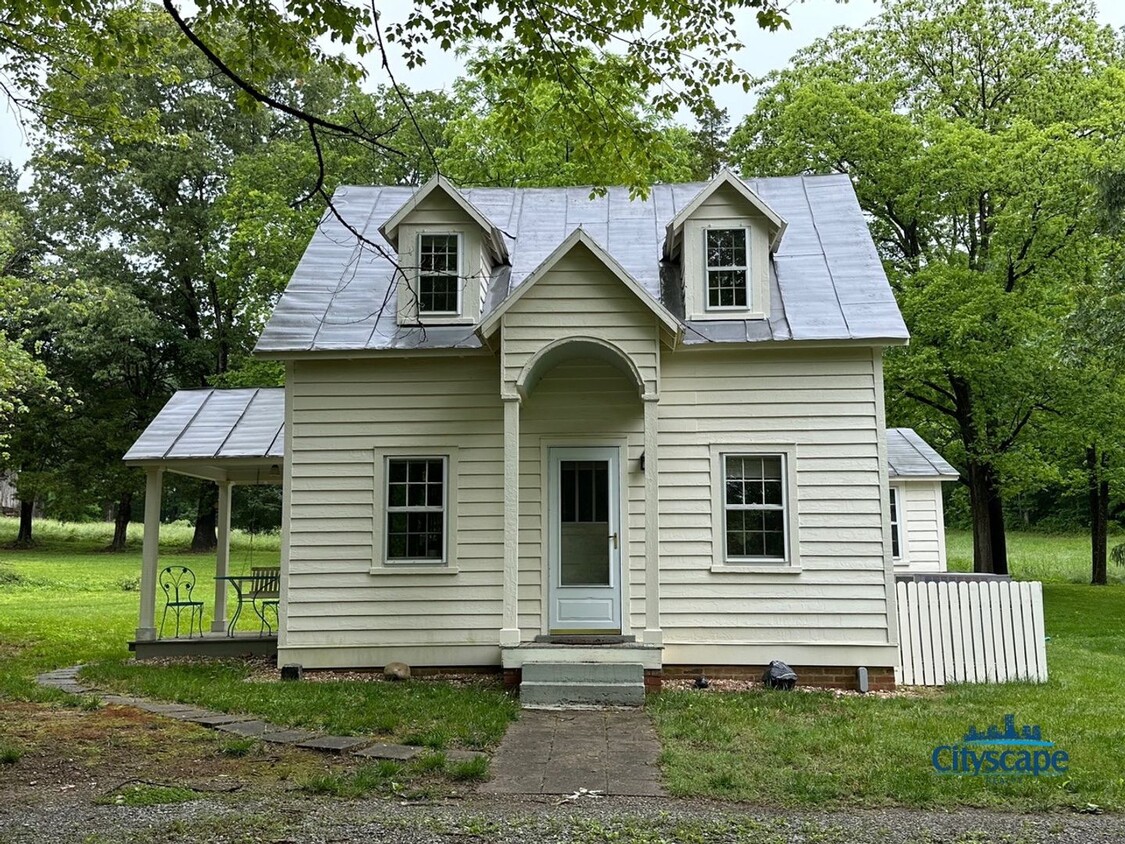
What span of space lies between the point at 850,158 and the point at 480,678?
637 inches

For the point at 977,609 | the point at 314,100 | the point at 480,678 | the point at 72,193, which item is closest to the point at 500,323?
the point at 480,678

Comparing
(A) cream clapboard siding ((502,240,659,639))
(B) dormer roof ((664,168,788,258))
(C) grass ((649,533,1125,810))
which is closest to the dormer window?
(B) dormer roof ((664,168,788,258))

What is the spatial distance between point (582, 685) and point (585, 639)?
1.10 metres

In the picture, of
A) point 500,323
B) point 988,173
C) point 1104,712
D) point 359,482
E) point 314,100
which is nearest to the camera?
point 1104,712

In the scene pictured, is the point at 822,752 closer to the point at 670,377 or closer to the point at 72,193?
the point at 670,377

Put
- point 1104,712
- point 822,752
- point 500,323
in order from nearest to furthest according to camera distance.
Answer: point 822,752, point 1104,712, point 500,323

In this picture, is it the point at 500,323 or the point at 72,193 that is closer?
the point at 500,323

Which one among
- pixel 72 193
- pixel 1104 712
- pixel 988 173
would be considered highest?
pixel 72 193

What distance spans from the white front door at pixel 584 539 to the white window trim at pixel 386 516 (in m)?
1.22

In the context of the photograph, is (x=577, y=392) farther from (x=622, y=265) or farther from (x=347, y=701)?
(x=347, y=701)

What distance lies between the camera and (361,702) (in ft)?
30.1

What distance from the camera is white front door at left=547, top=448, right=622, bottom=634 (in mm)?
11227

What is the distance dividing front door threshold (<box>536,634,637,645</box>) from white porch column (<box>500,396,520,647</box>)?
1.41ft

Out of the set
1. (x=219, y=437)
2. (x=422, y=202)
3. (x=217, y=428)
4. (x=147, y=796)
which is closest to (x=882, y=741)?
(x=147, y=796)
